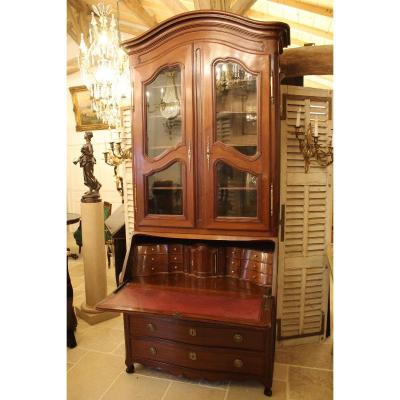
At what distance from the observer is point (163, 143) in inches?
84.0

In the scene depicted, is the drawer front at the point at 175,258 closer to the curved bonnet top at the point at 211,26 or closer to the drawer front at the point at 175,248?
the drawer front at the point at 175,248

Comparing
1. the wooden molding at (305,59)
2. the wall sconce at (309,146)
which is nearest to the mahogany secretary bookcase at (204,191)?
the wooden molding at (305,59)

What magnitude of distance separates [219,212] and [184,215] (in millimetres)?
218

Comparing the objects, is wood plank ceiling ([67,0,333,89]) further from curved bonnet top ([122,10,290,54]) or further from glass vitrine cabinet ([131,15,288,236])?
glass vitrine cabinet ([131,15,288,236])

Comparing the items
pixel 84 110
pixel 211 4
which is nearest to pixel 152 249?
pixel 211 4

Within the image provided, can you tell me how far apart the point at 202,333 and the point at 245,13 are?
133 inches

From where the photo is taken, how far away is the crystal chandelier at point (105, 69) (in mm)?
2924

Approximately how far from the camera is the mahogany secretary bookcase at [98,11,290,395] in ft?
6.11

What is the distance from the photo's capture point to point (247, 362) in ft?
6.19

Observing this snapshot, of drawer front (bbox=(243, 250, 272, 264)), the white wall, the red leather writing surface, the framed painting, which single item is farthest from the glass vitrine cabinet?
the framed painting

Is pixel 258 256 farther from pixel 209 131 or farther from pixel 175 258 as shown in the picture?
pixel 209 131

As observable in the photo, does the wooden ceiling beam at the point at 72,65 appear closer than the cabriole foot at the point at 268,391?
No

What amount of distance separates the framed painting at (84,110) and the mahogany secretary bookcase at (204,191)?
166 inches
